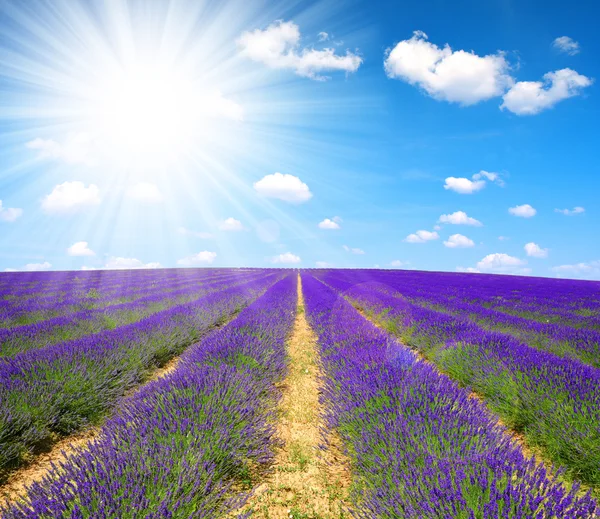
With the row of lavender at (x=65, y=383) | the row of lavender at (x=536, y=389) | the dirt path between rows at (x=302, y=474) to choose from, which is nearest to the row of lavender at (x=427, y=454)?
the dirt path between rows at (x=302, y=474)

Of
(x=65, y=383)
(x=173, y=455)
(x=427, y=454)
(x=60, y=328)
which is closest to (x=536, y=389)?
(x=427, y=454)

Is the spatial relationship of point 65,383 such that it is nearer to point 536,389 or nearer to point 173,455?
point 173,455

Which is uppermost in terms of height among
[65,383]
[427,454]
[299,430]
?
[427,454]

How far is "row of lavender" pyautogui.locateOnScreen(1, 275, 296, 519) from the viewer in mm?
1583

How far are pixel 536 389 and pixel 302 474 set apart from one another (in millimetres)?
2520

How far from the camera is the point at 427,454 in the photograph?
1854 mm

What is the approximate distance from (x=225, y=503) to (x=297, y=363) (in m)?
3.38

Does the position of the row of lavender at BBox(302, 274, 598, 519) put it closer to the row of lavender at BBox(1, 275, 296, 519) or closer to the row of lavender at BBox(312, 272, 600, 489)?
the row of lavender at BBox(312, 272, 600, 489)

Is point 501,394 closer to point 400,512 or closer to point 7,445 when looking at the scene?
point 400,512

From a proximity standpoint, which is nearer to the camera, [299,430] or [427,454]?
[427,454]

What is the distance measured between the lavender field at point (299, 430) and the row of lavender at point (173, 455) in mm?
13

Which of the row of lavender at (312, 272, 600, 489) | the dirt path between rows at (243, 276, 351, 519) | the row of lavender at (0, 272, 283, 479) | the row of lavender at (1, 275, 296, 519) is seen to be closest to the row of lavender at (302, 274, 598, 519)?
the dirt path between rows at (243, 276, 351, 519)

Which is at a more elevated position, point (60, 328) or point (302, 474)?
point (60, 328)

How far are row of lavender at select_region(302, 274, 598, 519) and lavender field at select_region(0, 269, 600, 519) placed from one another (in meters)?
0.01
